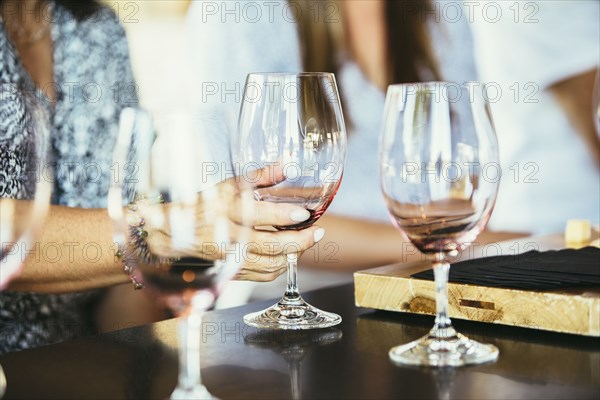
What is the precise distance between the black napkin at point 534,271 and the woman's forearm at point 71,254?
68 cm

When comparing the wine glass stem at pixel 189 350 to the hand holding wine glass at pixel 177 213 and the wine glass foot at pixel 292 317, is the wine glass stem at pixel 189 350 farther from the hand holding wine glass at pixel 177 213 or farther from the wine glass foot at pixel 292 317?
the wine glass foot at pixel 292 317

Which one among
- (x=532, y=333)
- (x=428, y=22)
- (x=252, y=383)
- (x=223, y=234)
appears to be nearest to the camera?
(x=223, y=234)

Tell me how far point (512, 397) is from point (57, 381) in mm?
281

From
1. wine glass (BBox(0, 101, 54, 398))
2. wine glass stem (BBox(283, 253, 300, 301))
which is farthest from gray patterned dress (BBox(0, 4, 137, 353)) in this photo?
wine glass (BBox(0, 101, 54, 398))

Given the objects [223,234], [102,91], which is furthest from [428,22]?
[223,234]

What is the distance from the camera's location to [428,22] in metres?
2.10

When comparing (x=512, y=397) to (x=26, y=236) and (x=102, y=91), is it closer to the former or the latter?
(x=26, y=236)

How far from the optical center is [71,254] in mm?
1366

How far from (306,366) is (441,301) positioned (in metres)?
0.10

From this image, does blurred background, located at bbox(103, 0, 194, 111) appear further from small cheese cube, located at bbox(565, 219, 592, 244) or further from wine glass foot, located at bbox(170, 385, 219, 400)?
wine glass foot, located at bbox(170, 385, 219, 400)

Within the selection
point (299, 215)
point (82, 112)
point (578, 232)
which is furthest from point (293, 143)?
point (82, 112)

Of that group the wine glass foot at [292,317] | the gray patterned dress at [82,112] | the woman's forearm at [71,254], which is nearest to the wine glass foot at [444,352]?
the wine glass foot at [292,317]

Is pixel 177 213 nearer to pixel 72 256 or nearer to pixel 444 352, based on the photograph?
pixel 444 352

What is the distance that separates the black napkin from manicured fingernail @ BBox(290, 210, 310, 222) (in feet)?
0.35
